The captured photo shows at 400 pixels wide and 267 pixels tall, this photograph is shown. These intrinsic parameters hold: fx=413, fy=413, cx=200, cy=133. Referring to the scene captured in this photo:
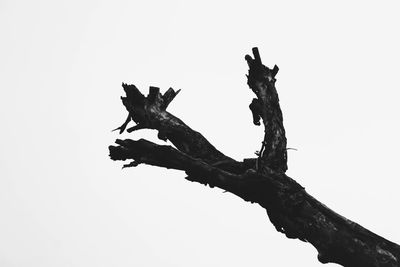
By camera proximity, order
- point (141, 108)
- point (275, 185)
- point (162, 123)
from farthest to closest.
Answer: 1. point (141, 108)
2. point (162, 123)
3. point (275, 185)

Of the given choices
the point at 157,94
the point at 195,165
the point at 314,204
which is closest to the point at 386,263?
the point at 314,204

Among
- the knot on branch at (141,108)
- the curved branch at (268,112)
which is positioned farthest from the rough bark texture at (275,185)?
the knot on branch at (141,108)

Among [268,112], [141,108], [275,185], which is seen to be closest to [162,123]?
[141,108]

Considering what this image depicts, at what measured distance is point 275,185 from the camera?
15.0 ft

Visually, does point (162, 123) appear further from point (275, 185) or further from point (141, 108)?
point (275, 185)

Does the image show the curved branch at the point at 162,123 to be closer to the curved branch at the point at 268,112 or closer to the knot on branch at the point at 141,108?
the knot on branch at the point at 141,108

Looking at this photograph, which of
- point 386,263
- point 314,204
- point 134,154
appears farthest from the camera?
point 134,154

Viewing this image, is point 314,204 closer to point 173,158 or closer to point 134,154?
point 173,158

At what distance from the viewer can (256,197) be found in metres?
4.64

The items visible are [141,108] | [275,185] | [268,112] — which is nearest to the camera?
[275,185]

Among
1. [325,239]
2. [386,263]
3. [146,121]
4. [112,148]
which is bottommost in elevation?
[386,263]

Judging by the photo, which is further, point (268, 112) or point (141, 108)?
point (141, 108)

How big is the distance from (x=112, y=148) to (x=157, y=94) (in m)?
1.37

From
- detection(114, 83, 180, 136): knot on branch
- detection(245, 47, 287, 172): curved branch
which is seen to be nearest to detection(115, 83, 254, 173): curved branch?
detection(114, 83, 180, 136): knot on branch
